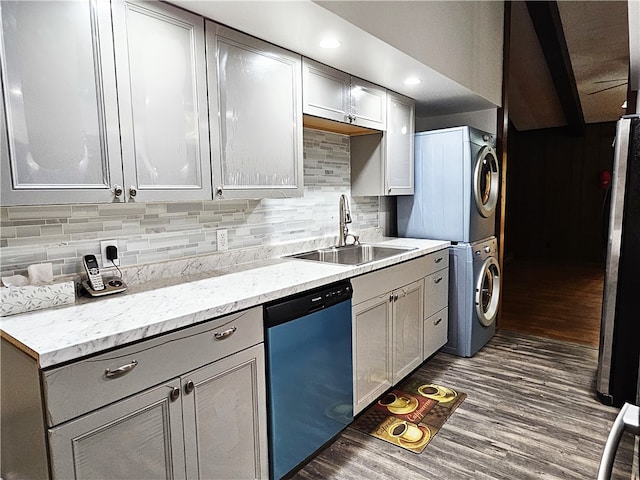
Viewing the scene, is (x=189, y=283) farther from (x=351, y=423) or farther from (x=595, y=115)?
(x=595, y=115)

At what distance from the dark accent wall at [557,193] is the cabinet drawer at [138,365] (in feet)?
24.8

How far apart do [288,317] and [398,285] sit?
1.04 meters

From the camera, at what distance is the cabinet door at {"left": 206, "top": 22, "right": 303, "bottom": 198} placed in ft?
5.99

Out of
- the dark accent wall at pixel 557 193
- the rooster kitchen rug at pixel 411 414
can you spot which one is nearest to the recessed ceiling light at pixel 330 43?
the rooster kitchen rug at pixel 411 414

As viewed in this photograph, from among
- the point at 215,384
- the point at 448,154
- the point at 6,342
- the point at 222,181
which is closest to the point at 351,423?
the point at 215,384

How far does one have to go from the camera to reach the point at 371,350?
2357mm

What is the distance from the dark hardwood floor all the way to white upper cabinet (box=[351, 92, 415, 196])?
1.44 m

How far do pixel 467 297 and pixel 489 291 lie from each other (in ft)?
1.72

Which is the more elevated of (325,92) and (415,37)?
(415,37)

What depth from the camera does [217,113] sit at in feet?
5.97

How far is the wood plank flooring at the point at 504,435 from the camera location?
196 cm

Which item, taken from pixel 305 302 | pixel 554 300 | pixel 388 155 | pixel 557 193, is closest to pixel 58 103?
pixel 305 302

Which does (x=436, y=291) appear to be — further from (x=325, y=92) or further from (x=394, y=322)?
(x=325, y=92)

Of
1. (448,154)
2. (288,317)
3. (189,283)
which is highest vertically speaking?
(448,154)
